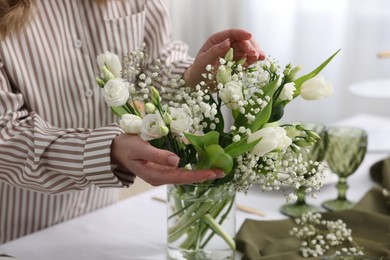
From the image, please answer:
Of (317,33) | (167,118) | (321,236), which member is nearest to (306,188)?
(321,236)

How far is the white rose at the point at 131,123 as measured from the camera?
0.93m

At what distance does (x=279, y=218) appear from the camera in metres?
1.35

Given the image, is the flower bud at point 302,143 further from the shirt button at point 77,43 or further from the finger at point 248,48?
the shirt button at point 77,43

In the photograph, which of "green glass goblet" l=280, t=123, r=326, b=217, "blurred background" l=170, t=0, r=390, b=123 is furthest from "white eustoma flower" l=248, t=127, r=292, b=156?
"blurred background" l=170, t=0, r=390, b=123

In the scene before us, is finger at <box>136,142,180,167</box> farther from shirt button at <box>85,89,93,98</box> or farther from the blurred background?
the blurred background

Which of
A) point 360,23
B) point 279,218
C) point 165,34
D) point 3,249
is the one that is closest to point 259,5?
point 360,23

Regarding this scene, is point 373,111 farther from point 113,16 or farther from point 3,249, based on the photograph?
point 3,249

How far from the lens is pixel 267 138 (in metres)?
0.91

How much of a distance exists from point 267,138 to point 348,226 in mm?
451

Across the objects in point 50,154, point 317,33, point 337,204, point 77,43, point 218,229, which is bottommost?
point 317,33

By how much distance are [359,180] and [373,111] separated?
2218 mm

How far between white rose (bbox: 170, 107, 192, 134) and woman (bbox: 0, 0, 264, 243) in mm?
37

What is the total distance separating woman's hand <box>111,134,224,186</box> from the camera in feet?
2.96

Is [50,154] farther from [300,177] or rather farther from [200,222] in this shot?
[300,177]
